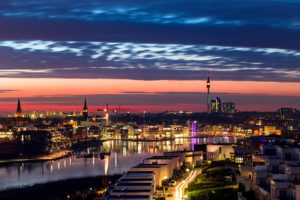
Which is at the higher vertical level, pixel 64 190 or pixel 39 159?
pixel 39 159

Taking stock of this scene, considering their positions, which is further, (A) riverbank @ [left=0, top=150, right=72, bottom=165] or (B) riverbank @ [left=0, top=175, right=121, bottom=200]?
(A) riverbank @ [left=0, top=150, right=72, bottom=165]

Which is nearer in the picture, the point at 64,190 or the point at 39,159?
the point at 64,190

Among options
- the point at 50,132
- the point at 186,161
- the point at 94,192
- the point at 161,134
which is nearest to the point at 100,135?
the point at 161,134

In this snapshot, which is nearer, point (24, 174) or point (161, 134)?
point (24, 174)

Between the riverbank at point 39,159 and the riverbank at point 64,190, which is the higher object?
the riverbank at point 39,159

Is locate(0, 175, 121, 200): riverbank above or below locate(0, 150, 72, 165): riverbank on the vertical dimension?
below

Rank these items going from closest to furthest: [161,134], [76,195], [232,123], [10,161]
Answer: [76,195] < [10,161] < [161,134] < [232,123]

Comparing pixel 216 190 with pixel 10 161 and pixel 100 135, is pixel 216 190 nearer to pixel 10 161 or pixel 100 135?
pixel 10 161

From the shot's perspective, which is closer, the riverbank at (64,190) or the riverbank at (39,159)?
the riverbank at (64,190)
